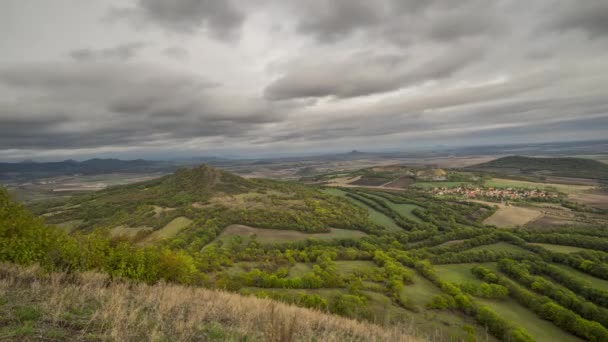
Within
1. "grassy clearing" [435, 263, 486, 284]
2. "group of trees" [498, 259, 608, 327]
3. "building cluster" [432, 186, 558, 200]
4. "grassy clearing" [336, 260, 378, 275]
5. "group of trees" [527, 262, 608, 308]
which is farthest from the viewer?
"building cluster" [432, 186, 558, 200]

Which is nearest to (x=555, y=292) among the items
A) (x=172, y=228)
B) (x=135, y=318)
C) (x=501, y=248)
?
(x=501, y=248)

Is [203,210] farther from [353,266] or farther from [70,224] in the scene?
[353,266]

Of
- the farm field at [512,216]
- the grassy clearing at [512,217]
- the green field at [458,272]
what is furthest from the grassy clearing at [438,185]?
the green field at [458,272]

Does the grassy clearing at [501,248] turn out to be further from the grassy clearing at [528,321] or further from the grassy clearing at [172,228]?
the grassy clearing at [172,228]

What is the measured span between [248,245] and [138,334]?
260 ft

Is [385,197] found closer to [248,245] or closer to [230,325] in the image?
[248,245]

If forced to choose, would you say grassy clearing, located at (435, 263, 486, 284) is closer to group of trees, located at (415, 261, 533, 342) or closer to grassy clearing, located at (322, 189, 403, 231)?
group of trees, located at (415, 261, 533, 342)

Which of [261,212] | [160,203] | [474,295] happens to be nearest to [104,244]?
[474,295]

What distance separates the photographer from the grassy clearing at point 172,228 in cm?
9316

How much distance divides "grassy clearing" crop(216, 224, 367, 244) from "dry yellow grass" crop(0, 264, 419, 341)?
77.2 m

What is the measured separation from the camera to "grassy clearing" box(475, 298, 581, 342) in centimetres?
4144

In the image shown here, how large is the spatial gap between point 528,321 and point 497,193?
133679 millimetres

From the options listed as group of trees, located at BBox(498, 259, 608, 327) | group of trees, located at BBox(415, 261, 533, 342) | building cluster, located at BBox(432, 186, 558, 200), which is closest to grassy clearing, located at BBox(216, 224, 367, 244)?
group of trees, located at BBox(415, 261, 533, 342)

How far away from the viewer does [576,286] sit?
54.4 metres
